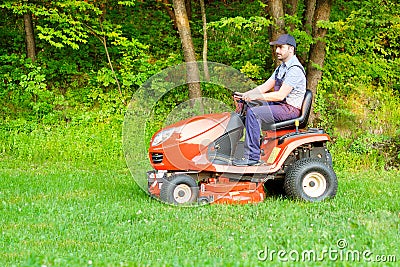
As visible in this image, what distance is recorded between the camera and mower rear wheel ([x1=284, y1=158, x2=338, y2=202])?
7223 millimetres

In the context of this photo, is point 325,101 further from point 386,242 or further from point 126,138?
point 386,242

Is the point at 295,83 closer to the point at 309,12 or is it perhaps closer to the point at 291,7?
the point at 291,7

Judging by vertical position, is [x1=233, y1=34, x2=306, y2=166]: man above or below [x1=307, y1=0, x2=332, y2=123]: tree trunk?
below

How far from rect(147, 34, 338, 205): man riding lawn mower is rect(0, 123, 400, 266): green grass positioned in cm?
25

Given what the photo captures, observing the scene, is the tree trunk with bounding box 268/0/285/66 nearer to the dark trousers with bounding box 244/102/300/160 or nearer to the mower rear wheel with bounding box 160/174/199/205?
the dark trousers with bounding box 244/102/300/160

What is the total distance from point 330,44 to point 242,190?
620cm

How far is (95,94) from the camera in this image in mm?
13023

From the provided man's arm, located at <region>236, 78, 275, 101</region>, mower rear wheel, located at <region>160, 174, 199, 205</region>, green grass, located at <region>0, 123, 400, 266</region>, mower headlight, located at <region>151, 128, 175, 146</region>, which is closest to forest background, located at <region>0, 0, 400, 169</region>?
green grass, located at <region>0, 123, 400, 266</region>

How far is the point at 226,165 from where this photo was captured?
23.2 ft

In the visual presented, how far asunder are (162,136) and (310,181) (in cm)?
177

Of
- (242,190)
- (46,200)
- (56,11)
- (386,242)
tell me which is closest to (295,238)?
(386,242)

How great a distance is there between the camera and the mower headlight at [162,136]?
7.19 metres

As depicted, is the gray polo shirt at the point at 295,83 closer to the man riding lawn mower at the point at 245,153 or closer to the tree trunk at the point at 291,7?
the man riding lawn mower at the point at 245,153

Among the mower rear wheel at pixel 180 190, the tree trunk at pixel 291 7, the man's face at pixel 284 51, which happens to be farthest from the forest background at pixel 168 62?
the mower rear wheel at pixel 180 190
